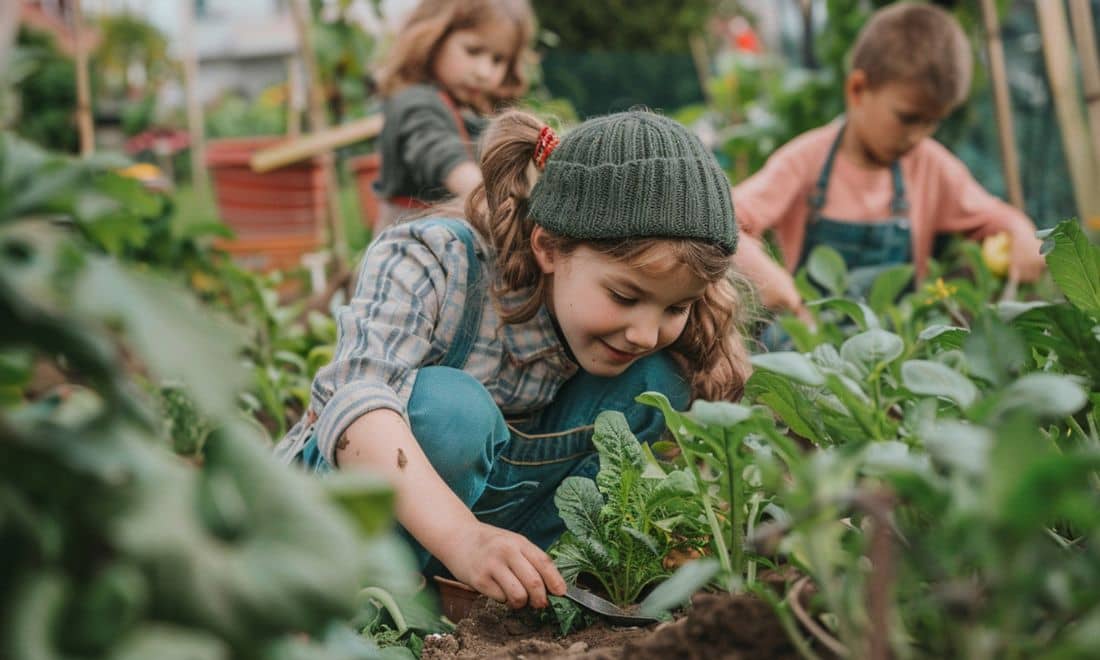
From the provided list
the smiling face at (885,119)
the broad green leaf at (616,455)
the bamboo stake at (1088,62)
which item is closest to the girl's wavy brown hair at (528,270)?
the broad green leaf at (616,455)

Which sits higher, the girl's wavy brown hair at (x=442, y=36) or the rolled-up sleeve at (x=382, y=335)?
the girl's wavy brown hair at (x=442, y=36)

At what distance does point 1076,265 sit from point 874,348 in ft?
0.97

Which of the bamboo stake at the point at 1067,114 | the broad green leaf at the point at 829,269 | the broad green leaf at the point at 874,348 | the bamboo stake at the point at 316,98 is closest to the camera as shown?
the broad green leaf at the point at 874,348

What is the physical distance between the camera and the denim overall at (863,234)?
10.5 feet

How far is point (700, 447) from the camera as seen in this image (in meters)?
1.37

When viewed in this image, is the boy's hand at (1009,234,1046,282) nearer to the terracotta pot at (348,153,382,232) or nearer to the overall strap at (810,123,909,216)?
the overall strap at (810,123,909,216)

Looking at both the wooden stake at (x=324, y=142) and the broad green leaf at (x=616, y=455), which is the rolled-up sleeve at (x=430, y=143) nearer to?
the wooden stake at (x=324, y=142)

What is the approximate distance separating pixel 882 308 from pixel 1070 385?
1.48 meters

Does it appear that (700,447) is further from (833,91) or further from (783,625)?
(833,91)

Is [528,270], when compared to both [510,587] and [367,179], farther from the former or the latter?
[367,179]

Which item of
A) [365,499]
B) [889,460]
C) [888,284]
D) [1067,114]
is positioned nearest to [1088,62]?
[1067,114]

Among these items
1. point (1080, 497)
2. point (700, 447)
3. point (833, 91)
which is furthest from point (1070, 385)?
point (833, 91)

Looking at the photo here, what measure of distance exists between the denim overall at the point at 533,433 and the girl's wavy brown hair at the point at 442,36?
4.77 ft

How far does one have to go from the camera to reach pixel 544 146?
1.81 metres
